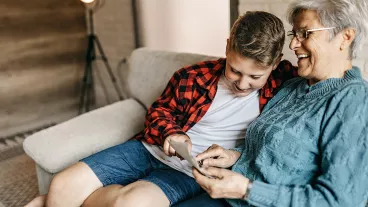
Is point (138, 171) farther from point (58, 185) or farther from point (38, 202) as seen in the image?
point (38, 202)

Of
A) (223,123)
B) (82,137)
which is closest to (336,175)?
(223,123)

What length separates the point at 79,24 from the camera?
3.55m

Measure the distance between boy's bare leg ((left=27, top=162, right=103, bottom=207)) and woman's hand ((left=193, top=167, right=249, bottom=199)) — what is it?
1.64ft

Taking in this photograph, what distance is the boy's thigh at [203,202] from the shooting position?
1.30 meters

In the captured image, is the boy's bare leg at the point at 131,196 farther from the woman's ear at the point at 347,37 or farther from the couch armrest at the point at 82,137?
the woman's ear at the point at 347,37

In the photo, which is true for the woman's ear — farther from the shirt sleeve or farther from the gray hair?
the shirt sleeve

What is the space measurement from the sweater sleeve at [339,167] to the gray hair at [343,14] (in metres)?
0.18

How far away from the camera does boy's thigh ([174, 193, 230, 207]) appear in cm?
130

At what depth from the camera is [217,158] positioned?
136 cm

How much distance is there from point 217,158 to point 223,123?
0.20m

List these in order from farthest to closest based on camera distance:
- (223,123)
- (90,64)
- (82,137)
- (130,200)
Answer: (90,64), (82,137), (223,123), (130,200)

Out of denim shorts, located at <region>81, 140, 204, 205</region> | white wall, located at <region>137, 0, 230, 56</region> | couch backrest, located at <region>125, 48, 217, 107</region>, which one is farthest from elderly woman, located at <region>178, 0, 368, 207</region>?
white wall, located at <region>137, 0, 230, 56</region>

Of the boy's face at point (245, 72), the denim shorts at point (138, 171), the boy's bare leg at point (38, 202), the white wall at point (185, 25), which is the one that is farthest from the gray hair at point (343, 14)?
the white wall at point (185, 25)

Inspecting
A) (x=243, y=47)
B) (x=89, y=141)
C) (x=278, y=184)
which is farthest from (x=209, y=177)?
(x=89, y=141)
